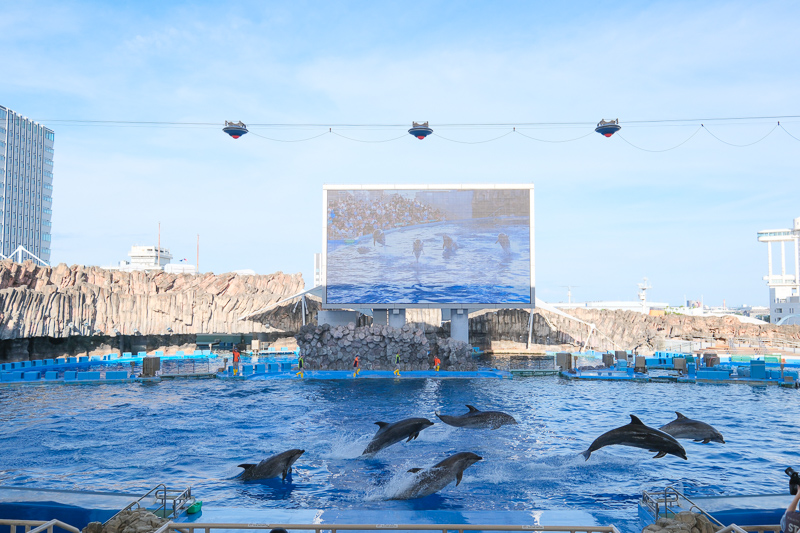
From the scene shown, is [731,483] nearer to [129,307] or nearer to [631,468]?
[631,468]

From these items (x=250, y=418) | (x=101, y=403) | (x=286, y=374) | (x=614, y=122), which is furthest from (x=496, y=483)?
(x=286, y=374)

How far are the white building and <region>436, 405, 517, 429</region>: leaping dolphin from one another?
169 ft

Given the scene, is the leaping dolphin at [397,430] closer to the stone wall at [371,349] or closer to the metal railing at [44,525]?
the metal railing at [44,525]

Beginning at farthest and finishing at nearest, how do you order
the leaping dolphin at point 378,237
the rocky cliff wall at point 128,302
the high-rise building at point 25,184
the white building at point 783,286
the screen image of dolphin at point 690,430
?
the high-rise building at point 25,184 < the white building at point 783,286 < the rocky cliff wall at point 128,302 < the leaping dolphin at point 378,237 < the screen image of dolphin at point 690,430

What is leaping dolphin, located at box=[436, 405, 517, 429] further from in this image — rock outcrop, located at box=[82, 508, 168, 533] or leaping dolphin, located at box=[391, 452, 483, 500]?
rock outcrop, located at box=[82, 508, 168, 533]

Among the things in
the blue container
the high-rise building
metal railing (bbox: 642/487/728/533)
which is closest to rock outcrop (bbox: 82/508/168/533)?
metal railing (bbox: 642/487/728/533)

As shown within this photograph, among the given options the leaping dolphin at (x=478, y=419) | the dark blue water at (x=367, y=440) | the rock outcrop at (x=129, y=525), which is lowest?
the dark blue water at (x=367, y=440)

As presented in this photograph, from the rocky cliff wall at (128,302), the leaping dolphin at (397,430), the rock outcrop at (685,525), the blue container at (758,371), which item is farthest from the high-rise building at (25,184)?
the rock outcrop at (685,525)

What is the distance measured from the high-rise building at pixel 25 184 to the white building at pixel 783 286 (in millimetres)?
87042

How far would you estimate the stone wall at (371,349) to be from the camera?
2775 cm

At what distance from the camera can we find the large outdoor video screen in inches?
1188

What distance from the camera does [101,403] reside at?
1808cm

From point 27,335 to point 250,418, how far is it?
2345 cm

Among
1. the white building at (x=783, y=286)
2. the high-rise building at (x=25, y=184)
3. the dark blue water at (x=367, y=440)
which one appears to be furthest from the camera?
the high-rise building at (x=25, y=184)
